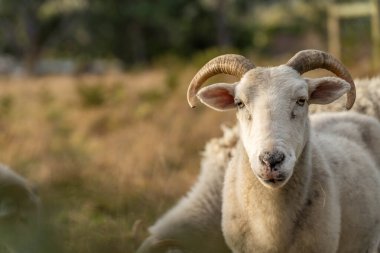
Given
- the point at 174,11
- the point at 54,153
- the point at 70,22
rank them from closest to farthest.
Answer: the point at 54,153 → the point at 174,11 → the point at 70,22

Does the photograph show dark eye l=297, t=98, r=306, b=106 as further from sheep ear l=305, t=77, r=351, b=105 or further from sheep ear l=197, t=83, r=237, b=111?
sheep ear l=197, t=83, r=237, b=111

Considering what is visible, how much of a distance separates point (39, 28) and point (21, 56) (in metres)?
6.74

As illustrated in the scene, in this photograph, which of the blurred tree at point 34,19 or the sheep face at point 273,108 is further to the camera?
the blurred tree at point 34,19

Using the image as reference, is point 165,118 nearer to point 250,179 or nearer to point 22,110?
point 22,110

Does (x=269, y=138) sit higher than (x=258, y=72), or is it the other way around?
(x=258, y=72)

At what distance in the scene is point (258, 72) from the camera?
5.18 metres

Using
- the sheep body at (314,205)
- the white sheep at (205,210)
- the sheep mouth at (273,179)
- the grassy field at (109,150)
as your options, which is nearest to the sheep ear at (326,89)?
the sheep body at (314,205)

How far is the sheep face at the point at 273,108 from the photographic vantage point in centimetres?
459

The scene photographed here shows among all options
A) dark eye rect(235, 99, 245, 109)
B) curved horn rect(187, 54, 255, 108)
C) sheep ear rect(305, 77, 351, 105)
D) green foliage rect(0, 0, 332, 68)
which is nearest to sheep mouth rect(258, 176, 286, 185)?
dark eye rect(235, 99, 245, 109)

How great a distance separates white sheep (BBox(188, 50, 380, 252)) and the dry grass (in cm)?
87

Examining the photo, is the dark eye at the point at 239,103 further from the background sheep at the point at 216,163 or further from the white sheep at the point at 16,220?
the white sheep at the point at 16,220

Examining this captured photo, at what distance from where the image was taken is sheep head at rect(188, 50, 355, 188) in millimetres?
4602

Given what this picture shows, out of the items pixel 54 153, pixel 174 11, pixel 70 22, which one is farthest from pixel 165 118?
pixel 70 22

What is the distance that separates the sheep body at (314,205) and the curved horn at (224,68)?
1.65 feet
